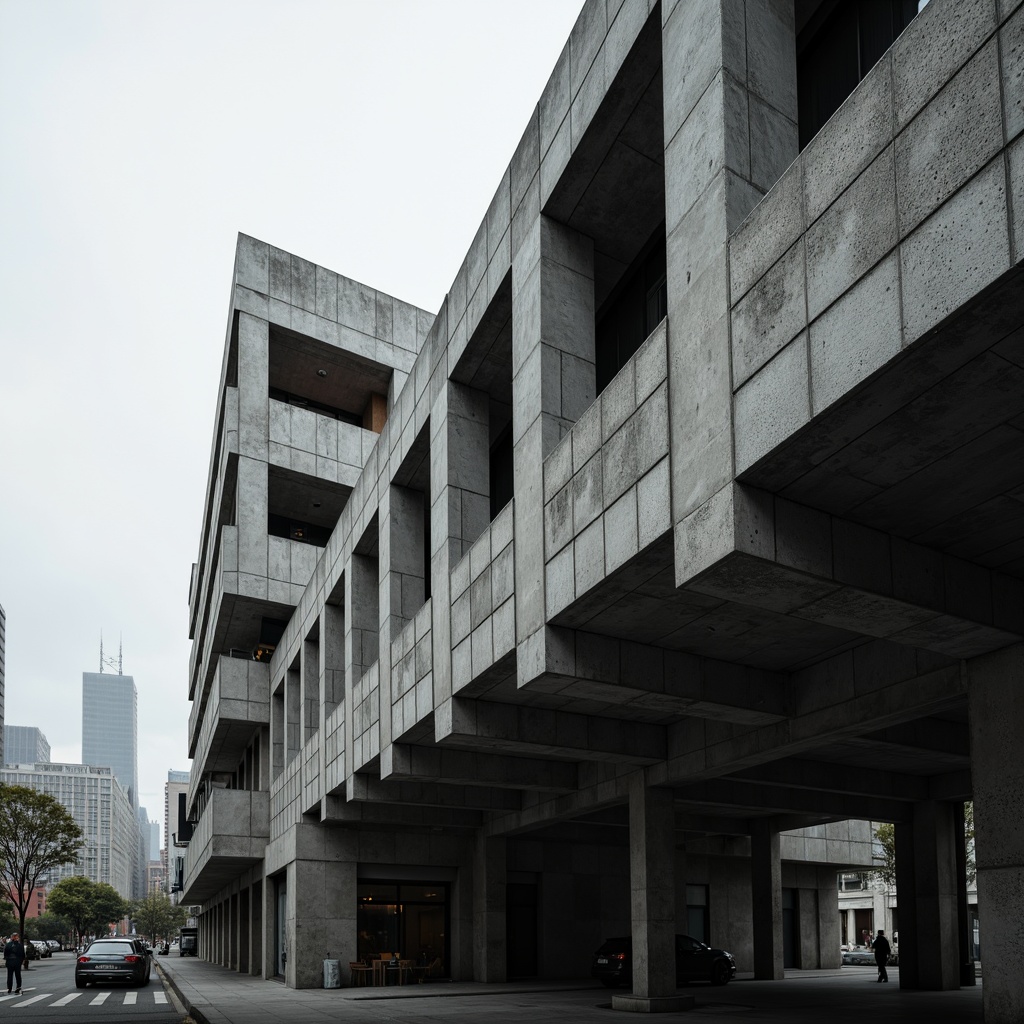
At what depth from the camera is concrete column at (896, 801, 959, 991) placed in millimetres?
24062

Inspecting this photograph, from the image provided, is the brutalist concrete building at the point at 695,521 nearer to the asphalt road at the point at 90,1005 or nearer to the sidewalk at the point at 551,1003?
the sidewalk at the point at 551,1003

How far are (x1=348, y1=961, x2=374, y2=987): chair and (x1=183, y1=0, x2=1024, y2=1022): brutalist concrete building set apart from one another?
576mm

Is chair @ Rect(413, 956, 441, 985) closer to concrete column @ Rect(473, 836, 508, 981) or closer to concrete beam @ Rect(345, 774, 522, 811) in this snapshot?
concrete column @ Rect(473, 836, 508, 981)

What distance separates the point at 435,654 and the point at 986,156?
13407 mm

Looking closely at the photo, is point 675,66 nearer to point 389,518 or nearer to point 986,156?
point 986,156

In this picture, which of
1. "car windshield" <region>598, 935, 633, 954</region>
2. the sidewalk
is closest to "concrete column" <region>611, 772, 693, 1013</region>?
the sidewalk

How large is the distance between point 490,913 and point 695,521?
21.7m

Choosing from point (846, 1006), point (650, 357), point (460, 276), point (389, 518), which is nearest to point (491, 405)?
point (460, 276)

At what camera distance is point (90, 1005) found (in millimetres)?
25969

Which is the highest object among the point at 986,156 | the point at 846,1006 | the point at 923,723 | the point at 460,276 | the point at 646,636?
the point at 460,276

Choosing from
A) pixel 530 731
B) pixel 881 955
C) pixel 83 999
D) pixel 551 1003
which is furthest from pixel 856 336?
pixel 83 999

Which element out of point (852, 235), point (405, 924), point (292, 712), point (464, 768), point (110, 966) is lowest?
point (110, 966)

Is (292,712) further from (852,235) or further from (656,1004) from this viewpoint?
(852,235)

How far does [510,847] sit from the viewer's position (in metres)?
30.7
